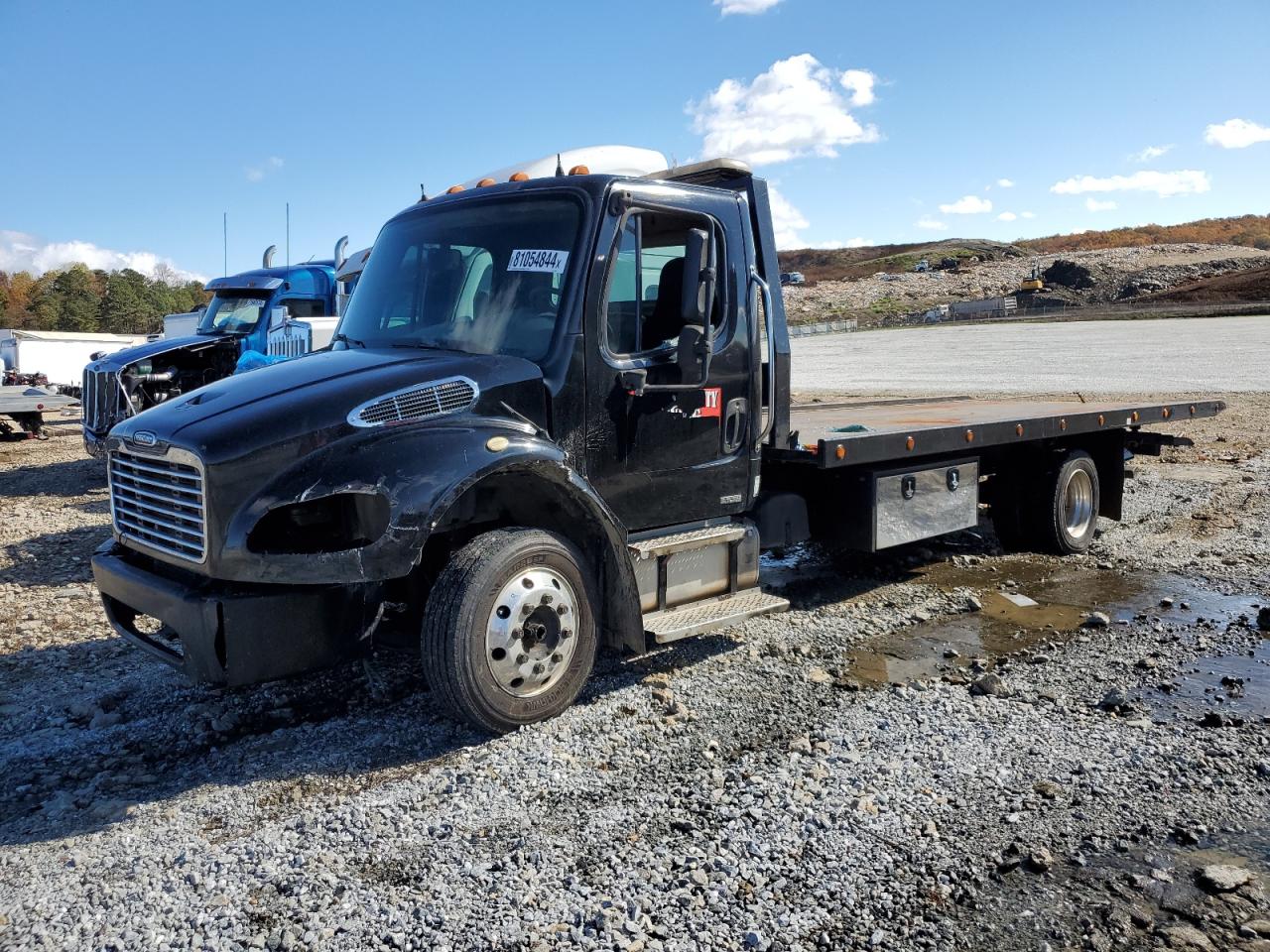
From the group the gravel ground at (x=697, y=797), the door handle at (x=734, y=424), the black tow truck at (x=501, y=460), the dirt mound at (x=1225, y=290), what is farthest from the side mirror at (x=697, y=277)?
the dirt mound at (x=1225, y=290)

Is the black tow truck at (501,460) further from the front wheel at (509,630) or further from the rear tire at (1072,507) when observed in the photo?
the rear tire at (1072,507)

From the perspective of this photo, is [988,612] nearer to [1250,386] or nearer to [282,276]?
[282,276]

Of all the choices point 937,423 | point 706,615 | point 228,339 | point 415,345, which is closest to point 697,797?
point 706,615

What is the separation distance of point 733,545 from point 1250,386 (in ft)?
67.7

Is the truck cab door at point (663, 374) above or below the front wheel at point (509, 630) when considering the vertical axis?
above

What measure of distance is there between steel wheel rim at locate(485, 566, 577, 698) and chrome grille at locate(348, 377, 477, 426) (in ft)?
2.50

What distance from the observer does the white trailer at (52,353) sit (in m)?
47.4

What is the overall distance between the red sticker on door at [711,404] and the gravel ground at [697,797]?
4.42 ft

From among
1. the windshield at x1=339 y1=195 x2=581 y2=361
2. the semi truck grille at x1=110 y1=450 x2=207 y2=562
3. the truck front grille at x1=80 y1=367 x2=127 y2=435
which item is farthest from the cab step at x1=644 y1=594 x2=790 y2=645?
the truck front grille at x1=80 y1=367 x2=127 y2=435

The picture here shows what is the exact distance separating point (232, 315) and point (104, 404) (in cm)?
242

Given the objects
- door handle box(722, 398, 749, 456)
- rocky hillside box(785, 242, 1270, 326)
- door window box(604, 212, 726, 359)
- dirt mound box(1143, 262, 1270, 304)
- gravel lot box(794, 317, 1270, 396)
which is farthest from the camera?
rocky hillside box(785, 242, 1270, 326)

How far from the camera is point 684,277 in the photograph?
4578 millimetres

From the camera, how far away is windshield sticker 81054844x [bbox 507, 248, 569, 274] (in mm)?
4559

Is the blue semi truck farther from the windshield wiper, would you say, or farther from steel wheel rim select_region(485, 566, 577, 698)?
steel wheel rim select_region(485, 566, 577, 698)
